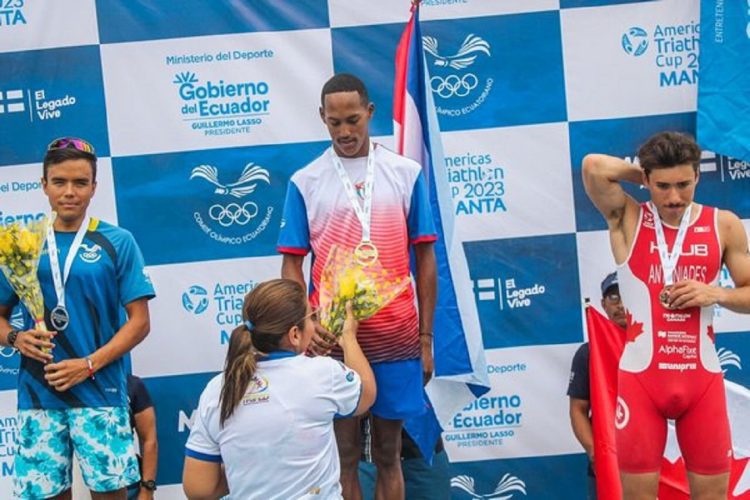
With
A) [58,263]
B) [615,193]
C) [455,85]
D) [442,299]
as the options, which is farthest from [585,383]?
[58,263]

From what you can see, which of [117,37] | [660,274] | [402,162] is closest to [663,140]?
[660,274]

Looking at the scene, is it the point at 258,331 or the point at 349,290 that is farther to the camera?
the point at 349,290

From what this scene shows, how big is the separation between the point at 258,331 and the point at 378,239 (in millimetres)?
1120

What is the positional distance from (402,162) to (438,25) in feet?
4.34

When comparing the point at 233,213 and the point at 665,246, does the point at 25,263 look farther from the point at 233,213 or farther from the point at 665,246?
the point at 665,246

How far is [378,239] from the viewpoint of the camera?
186 inches

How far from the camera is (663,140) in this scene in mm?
4562

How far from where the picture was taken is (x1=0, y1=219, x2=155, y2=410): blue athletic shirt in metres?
4.65

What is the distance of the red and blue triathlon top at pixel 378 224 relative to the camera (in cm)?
471

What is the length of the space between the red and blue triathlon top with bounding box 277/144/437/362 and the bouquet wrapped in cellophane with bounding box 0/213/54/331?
0.91 m

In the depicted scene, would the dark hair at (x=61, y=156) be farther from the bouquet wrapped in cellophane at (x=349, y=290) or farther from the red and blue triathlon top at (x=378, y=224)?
the bouquet wrapped in cellophane at (x=349, y=290)

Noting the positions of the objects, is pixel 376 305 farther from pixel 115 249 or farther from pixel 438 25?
pixel 438 25

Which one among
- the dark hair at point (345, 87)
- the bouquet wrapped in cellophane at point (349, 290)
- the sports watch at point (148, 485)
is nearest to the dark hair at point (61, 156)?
the dark hair at point (345, 87)

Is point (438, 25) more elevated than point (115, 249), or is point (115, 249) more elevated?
point (438, 25)
